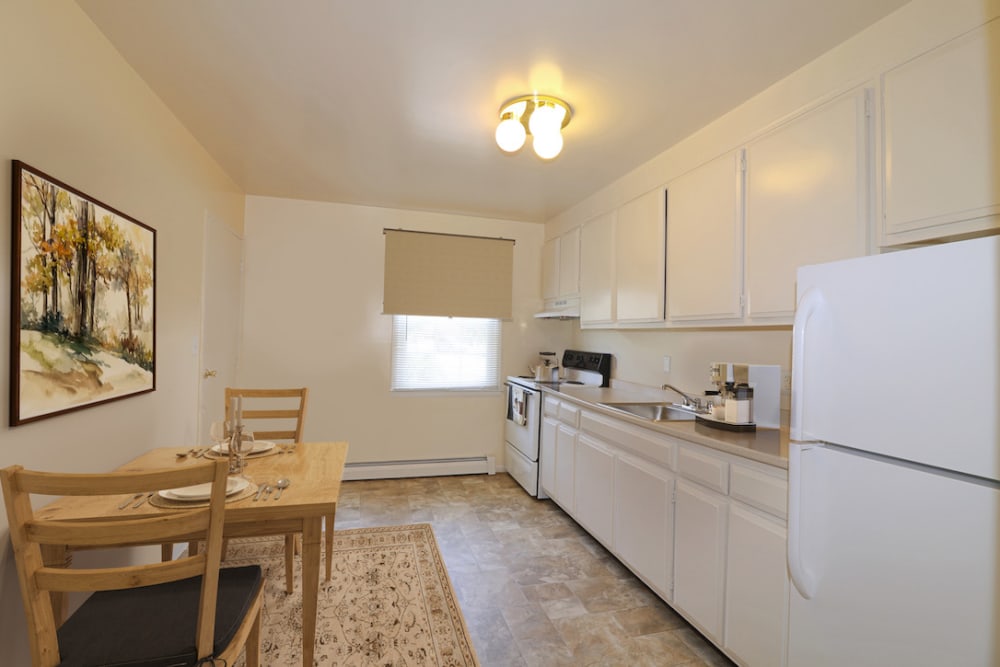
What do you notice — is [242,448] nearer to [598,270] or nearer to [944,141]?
[598,270]

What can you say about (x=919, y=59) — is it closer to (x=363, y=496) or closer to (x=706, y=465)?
(x=706, y=465)

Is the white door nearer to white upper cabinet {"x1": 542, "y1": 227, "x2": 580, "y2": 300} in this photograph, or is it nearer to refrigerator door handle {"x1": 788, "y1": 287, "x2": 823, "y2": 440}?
white upper cabinet {"x1": 542, "y1": 227, "x2": 580, "y2": 300}

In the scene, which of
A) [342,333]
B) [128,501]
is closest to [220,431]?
[128,501]

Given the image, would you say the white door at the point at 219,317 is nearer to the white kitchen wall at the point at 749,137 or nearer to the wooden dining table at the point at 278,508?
the wooden dining table at the point at 278,508

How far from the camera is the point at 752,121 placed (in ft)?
7.16

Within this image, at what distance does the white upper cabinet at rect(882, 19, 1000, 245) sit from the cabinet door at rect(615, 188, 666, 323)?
4.11 ft

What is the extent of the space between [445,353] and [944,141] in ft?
12.0

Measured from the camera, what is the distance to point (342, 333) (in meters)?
4.14

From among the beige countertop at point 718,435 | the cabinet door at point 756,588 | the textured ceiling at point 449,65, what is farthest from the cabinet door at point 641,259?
the cabinet door at point 756,588

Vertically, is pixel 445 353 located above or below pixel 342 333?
below

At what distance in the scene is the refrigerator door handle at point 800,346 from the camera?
1.35 meters

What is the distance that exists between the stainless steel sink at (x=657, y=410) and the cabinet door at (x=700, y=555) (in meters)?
0.51

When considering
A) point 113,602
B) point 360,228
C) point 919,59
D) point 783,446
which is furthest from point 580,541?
point 360,228

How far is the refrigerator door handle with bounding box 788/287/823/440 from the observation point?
1.35m
